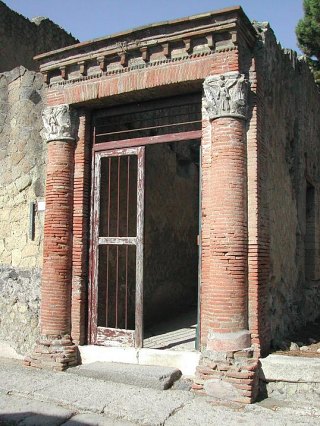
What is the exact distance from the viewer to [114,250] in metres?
7.49

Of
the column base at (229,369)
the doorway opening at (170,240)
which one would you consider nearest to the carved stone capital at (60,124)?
the doorway opening at (170,240)

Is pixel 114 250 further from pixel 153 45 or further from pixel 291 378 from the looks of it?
pixel 291 378

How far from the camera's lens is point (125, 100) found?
652 cm

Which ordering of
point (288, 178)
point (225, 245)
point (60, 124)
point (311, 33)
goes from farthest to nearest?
point (311, 33) < point (288, 178) < point (60, 124) < point (225, 245)

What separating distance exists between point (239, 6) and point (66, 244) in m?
3.80

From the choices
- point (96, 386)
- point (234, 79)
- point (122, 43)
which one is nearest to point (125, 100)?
point (122, 43)

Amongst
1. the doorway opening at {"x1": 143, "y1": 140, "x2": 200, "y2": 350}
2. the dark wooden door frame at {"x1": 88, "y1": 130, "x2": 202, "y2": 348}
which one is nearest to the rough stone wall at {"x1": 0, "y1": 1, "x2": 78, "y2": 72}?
the doorway opening at {"x1": 143, "y1": 140, "x2": 200, "y2": 350}

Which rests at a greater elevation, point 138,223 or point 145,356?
point 138,223

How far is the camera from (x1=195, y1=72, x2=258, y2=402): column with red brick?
200 inches

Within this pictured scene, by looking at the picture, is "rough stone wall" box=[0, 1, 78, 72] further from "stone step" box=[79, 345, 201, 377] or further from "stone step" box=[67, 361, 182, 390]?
"stone step" box=[67, 361, 182, 390]

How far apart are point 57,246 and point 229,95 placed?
122 inches

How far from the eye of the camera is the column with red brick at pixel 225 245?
5086 mm

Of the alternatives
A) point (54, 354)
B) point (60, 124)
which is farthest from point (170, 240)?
point (54, 354)

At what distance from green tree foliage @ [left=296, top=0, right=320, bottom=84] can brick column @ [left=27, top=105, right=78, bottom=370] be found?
922 centimetres
